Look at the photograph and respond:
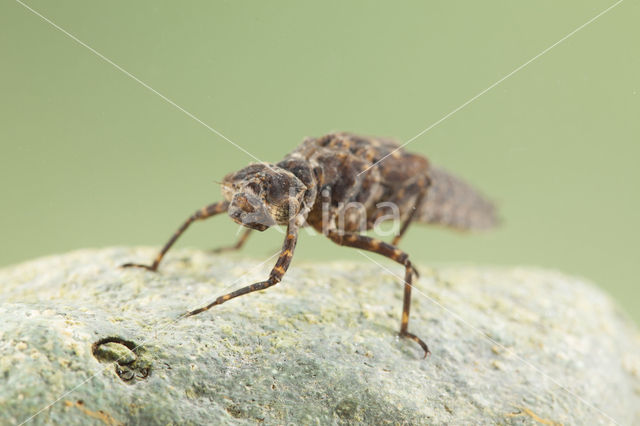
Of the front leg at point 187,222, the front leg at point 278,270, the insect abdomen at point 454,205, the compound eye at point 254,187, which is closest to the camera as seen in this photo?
the front leg at point 278,270

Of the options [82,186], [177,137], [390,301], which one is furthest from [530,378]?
[82,186]

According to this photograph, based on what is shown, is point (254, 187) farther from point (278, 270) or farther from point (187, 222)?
point (187, 222)

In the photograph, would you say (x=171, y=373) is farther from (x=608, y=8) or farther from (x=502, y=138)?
(x=608, y=8)

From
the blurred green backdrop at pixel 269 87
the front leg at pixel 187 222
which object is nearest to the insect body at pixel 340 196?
the front leg at pixel 187 222

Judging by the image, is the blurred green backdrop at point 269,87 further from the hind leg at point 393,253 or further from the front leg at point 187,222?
the hind leg at point 393,253

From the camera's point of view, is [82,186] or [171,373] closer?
[171,373]

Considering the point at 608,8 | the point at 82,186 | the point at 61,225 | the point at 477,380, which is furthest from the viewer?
the point at 61,225

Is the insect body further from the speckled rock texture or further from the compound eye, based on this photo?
the speckled rock texture

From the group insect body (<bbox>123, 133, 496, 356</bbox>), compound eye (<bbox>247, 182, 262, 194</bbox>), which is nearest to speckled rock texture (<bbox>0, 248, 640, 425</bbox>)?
insect body (<bbox>123, 133, 496, 356</bbox>)
